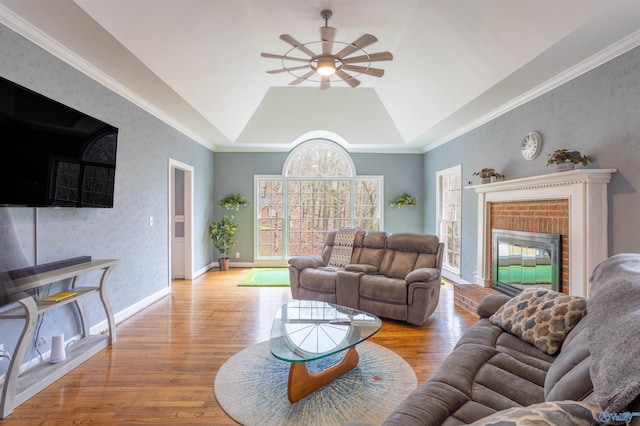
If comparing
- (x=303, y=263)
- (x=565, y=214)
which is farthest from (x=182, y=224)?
(x=565, y=214)

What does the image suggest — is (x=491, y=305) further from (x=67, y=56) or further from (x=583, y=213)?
(x=67, y=56)

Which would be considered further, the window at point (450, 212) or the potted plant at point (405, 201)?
the potted plant at point (405, 201)

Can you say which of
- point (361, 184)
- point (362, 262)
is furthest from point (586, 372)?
point (361, 184)

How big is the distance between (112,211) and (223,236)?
10.8 ft

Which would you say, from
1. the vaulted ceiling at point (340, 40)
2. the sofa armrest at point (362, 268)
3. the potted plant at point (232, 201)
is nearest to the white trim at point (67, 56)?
the vaulted ceiling at point (340, 40)

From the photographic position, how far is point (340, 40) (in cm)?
399

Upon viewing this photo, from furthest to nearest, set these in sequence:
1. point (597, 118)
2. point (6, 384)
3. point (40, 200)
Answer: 1. point (597, 118)
2. point (40, 200)
3. point (6, 384)

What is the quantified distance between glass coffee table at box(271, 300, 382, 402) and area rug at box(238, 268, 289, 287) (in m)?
2.41

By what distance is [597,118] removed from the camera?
117 inches

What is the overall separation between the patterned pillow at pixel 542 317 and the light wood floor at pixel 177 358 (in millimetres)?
779

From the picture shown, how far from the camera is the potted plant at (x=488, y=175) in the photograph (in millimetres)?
4352

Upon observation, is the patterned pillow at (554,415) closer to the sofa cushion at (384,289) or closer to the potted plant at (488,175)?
the sofa cushion at (384,289)

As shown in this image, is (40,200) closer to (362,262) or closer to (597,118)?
(362,262)

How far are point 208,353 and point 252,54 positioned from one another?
11.4ft
